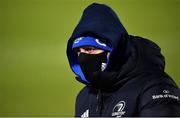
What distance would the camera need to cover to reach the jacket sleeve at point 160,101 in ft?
2.92

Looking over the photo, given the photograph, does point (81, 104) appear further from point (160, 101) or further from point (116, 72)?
point (160, 101)

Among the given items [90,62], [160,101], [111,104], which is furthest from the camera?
[90,62]

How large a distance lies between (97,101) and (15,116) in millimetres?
1164

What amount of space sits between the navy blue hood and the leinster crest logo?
0.14 m

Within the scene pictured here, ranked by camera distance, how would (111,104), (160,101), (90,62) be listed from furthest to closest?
(90,62)
(111,104)
(160,101)

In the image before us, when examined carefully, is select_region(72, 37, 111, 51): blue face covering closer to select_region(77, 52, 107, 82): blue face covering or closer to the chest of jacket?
select_region(77, 52, 107, 82): blue face covering

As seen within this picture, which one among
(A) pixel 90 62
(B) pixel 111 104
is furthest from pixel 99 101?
(A) pixel 90 62

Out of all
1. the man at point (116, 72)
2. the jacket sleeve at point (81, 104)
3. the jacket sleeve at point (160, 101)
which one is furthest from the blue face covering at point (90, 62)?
the jacket sleeve at point (160, 101)

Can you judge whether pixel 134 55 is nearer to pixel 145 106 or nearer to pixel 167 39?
pixel 145 106

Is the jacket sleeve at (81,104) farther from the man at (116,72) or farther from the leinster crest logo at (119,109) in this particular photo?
the leinster crest logo at (119,109)

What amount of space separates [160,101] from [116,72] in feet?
0.70

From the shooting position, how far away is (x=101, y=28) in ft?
3.68

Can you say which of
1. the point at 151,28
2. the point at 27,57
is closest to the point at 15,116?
the point at 27,57

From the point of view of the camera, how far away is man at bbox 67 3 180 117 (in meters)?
0.94
